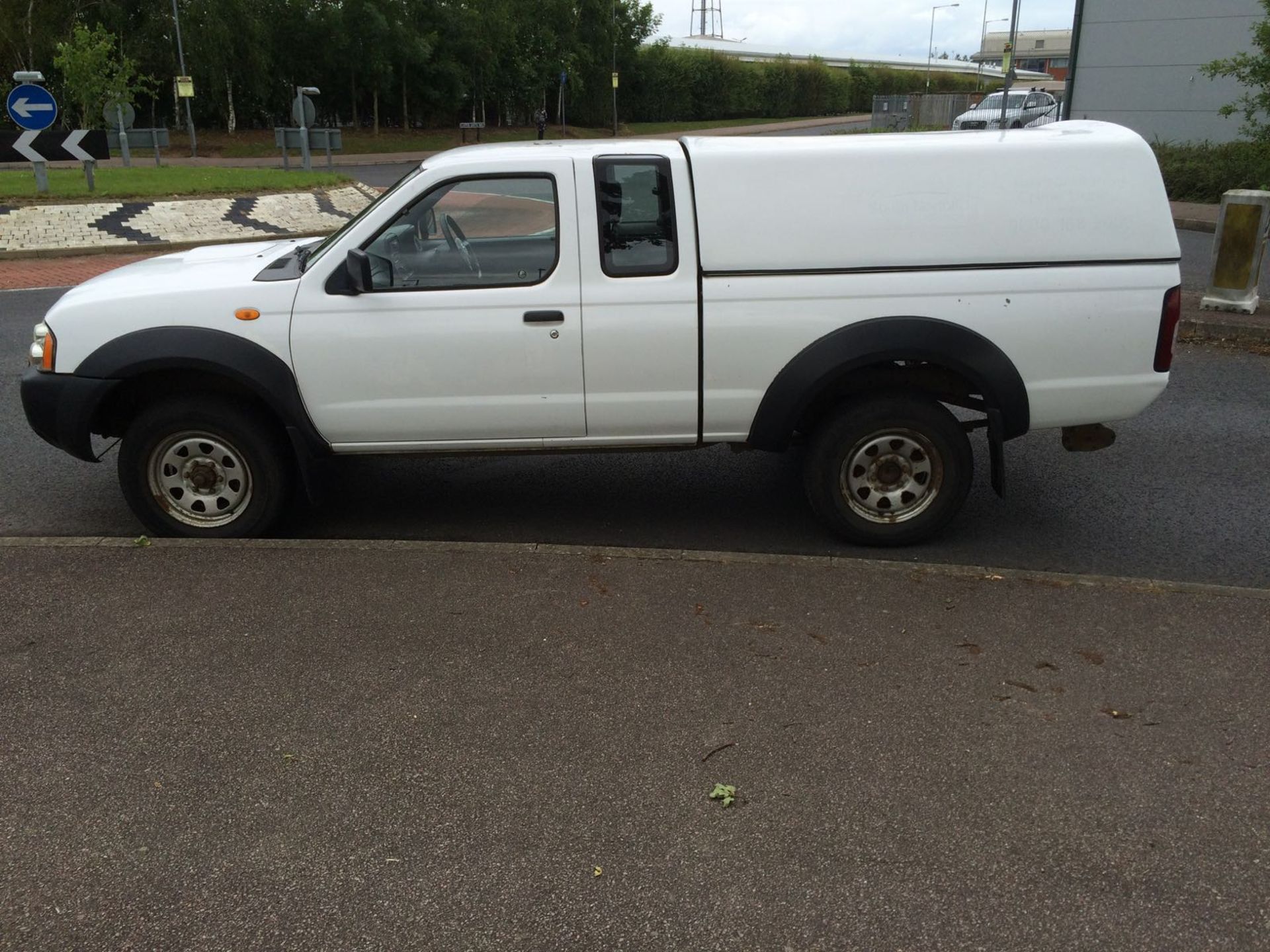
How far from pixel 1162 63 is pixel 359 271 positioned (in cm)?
2674

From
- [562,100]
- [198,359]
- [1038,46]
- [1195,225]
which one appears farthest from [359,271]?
[1038,46]

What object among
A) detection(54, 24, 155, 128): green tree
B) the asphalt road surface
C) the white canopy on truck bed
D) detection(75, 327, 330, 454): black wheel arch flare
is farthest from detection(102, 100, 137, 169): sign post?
the white canopy on truck bed

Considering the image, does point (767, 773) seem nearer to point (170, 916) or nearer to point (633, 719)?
point (633, 719)

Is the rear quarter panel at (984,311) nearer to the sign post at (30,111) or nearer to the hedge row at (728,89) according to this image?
the sign post at (30,111)

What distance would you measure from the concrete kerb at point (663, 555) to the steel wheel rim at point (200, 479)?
178mm

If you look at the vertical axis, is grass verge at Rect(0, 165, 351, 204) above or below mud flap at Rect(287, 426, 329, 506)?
above

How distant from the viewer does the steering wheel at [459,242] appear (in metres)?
5.19

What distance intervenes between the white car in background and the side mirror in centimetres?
3210

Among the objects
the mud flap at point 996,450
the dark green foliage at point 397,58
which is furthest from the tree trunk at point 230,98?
the mud flap at point 996,450

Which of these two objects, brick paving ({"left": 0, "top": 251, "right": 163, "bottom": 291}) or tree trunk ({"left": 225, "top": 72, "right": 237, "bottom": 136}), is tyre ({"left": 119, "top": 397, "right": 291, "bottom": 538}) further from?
tree trunk ({"left": 225, "top": 72, "right": 237, "bottom": 136})

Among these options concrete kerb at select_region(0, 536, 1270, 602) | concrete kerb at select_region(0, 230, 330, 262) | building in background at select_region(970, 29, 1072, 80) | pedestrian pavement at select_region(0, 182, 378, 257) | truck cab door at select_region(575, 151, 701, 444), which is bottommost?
concrete kerb at select_region(0, 536, 1270, 602)

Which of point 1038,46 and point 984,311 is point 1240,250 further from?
point 1038,46

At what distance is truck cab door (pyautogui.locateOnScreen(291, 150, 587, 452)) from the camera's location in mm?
5109

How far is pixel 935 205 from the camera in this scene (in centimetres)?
502
